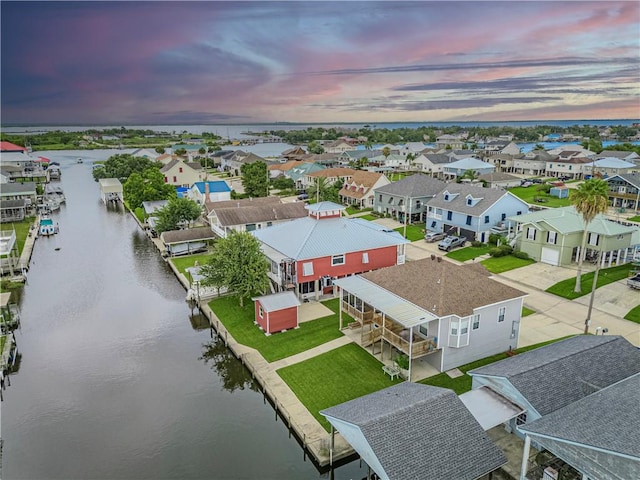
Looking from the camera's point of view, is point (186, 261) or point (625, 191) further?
point (625, 191)

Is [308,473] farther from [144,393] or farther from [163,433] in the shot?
[144,393]

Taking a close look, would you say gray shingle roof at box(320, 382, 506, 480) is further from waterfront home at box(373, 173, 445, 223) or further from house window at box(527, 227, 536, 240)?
waterfront home at box(373, 173, 445, 223)

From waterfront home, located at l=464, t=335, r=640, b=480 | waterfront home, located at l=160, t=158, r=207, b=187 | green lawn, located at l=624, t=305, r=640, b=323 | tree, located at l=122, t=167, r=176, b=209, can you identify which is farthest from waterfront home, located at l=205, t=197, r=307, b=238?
waterfront home, located at l=160, t=158, r=207, b=187

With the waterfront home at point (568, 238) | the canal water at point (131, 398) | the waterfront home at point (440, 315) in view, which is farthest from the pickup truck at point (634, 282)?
the canal water at point (131, 398)

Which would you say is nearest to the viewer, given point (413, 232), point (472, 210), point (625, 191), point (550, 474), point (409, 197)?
point (550, 474)

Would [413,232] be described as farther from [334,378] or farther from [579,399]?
[579,399]

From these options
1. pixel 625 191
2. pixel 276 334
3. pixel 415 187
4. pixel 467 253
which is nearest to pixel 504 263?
pixel 467 253

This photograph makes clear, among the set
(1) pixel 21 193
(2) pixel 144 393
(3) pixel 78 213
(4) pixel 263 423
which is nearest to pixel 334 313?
(4) pixel 263 423
